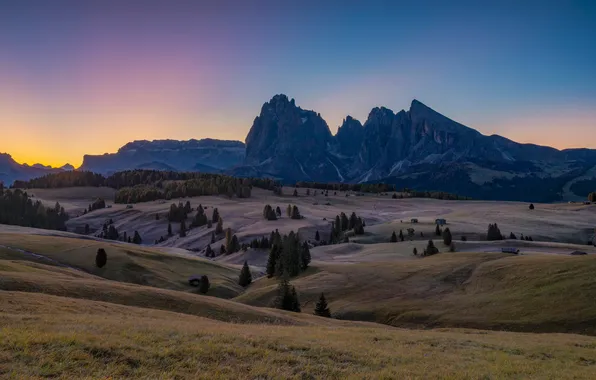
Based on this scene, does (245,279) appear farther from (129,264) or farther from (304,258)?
(129,264)

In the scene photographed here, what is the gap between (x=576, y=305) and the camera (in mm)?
57844

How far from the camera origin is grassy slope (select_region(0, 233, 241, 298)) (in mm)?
91312

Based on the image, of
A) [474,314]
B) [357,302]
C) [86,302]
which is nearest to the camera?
[86,302]

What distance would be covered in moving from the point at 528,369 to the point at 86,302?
3394 centimetres

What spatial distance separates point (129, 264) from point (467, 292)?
71.0m

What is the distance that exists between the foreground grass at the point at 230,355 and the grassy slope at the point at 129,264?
2521 inches

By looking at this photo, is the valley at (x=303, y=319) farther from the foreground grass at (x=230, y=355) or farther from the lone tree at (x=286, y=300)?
the lone tree at (x=286, y=300)

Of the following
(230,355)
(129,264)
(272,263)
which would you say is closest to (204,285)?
(129,264)

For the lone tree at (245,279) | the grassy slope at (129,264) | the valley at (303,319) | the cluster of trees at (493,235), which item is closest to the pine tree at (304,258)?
the valley at (303,319)

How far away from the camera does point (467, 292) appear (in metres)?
75.6

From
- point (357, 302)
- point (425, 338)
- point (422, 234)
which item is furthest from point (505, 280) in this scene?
point (422, 234)

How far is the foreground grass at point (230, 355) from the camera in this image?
16875 millimetres

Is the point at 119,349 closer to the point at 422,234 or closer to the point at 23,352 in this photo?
the point at 23,352

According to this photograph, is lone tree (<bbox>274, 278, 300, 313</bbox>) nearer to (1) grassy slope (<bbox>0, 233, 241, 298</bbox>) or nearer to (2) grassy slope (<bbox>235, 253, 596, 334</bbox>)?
(2) grassy slope (<bbox>235, 253, 596, 334</bbox>)
